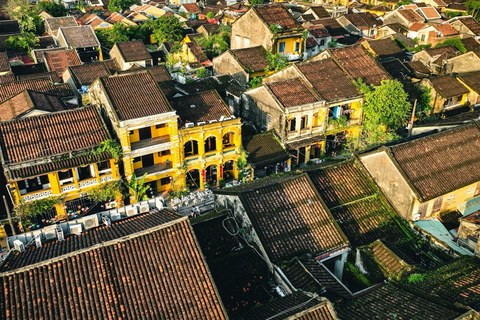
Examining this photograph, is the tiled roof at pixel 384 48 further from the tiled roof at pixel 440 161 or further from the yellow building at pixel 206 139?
the yellow building at pixel 206 139

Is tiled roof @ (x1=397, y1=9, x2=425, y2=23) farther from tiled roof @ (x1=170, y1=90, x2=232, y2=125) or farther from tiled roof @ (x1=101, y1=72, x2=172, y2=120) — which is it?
tiled roof @ (x1=101, y1=72, x2=172, y2=120)

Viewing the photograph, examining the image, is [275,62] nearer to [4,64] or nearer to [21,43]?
[4,64]

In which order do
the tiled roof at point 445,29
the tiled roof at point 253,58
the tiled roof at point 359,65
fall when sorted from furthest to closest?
1. the tiled roof at point 445,29
2. the tiled roof at point 253,58
3. the tiled roof at point 359,65

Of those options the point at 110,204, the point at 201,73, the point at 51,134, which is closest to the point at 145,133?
the point at 110,204

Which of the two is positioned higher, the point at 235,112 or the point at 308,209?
the point at 308,209

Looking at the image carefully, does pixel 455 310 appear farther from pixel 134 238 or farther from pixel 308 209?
pixel 134 238

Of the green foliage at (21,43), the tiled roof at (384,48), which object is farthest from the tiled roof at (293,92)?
the green foliage at (21,43)

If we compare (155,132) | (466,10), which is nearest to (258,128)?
(155,132)
